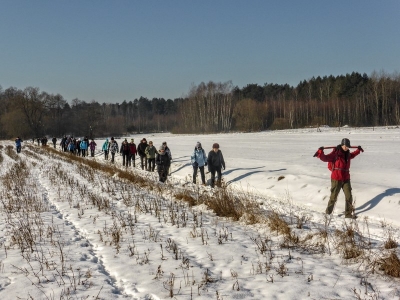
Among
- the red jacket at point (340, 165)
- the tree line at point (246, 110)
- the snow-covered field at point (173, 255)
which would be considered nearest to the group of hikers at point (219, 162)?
the red jacket at point (340, 165)

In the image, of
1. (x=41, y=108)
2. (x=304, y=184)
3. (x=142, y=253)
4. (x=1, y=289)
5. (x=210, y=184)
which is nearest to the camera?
(x=1, y=289)

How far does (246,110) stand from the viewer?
220ft

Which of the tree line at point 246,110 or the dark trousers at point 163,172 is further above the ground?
the tree line at point 246,110

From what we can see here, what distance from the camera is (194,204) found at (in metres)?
8.85

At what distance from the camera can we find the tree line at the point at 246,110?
214 ft

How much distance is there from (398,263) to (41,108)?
93.1m

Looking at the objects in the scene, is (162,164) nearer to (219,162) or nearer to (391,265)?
(219,162)

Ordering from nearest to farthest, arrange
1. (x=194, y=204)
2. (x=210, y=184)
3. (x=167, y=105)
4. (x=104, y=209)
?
1. (x=104, y=209)
2. (x=194, y=204)
3. (x=210, y=184)
4. (x=167, y=105)

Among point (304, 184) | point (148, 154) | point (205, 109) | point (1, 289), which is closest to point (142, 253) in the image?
point (1, 289)

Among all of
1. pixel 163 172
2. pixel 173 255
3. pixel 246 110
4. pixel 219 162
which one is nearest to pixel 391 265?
pixel 173 255

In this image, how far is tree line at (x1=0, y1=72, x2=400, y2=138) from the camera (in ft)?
214

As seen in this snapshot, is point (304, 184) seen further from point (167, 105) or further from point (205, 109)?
point (167, 105)

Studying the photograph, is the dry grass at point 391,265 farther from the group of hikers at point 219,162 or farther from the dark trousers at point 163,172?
the dark trousers at point 163,172

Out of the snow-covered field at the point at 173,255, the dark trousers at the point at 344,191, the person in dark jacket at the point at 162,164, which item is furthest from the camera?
the person in dark jacket at the point at 162,164
